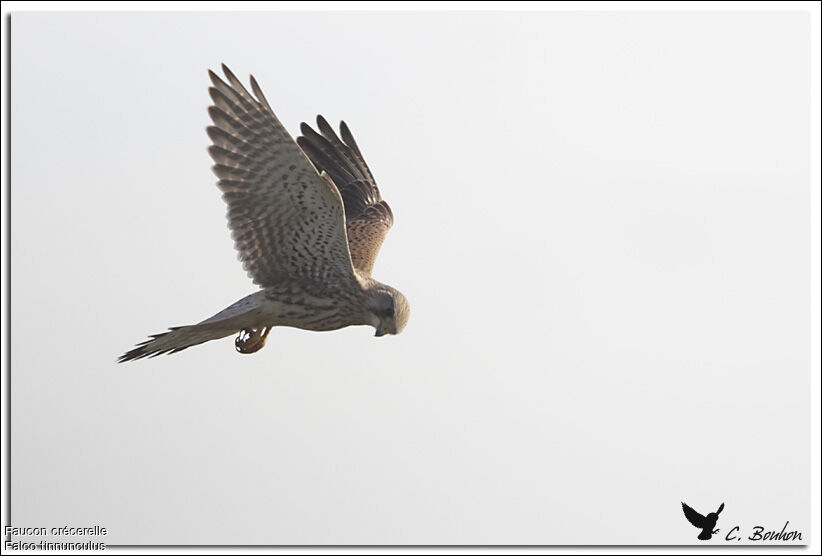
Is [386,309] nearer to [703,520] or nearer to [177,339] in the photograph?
[177,339]

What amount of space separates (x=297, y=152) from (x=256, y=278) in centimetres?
133

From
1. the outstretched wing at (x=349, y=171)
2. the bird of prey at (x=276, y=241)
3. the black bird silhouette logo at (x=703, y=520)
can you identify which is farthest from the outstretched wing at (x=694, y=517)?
the bird of prey at (x=276, y=241)

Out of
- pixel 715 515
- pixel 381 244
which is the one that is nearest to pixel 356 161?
pixel 381 244

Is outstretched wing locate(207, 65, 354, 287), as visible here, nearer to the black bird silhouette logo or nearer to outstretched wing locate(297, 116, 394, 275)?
outstretched wing locate(297, 116, 394, 275)

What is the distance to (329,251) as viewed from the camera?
29.3 feet

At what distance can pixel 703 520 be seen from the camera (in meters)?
14.5

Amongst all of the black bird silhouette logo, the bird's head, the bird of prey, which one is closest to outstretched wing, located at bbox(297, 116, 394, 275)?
the bird of prey

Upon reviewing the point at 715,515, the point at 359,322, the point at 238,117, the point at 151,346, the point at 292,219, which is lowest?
the point at 715,515

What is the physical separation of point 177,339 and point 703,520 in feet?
27.1

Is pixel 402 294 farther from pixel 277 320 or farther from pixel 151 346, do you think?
pixel 151 346

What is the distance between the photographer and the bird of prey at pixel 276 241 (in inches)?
338

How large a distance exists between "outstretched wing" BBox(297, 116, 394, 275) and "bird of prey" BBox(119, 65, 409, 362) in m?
2.03

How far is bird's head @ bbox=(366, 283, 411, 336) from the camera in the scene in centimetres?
885

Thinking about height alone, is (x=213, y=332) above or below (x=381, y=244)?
below
